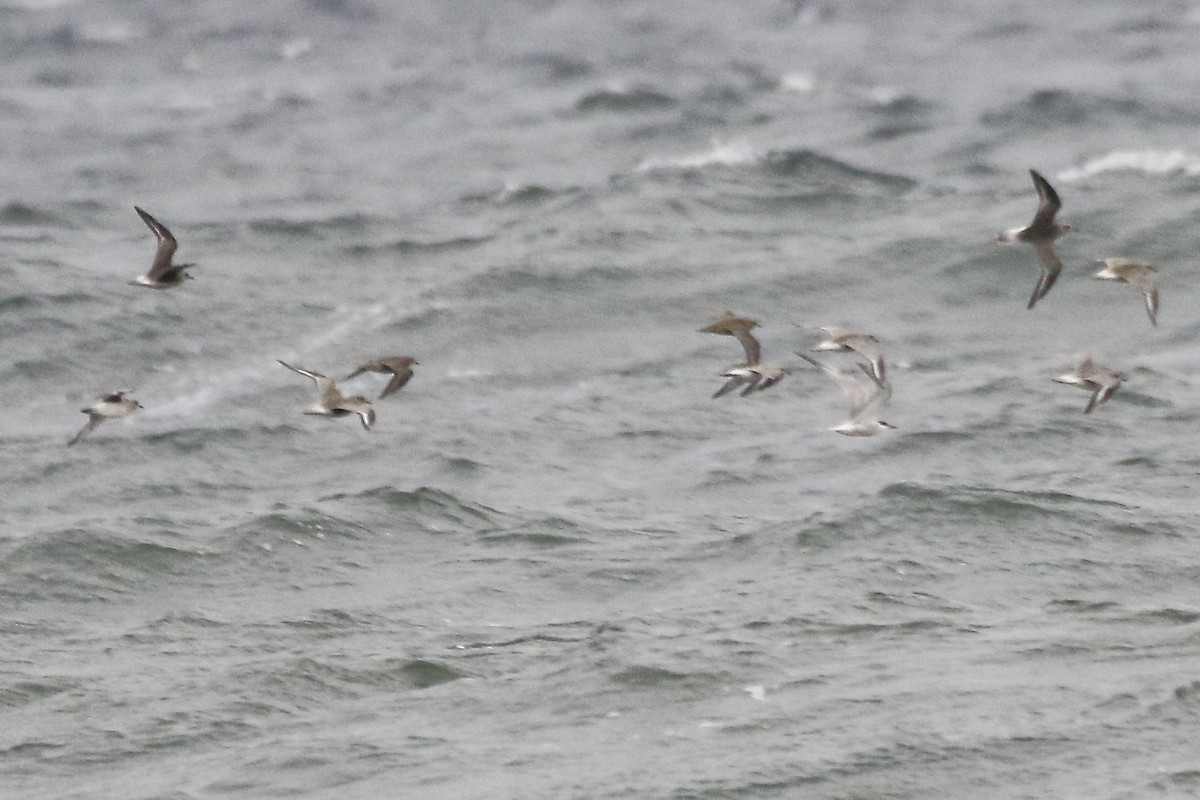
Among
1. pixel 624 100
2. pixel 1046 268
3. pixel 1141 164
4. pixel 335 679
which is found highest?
pixel 1046 268

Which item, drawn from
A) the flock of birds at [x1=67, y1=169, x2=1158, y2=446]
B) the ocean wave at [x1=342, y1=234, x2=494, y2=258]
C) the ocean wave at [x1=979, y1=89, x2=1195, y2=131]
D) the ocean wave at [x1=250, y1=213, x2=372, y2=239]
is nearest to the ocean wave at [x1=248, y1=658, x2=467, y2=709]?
the flock of birds at [x1=67, y1=169, x2=1158, y2=446]

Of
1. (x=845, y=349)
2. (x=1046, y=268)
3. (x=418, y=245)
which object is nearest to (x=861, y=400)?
(x=845, y=349)

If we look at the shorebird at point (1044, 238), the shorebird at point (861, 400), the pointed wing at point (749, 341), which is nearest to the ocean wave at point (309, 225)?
the shorebird at point (861, 400)

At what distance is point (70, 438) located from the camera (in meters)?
28.4

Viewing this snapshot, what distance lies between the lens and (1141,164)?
39.2 metres

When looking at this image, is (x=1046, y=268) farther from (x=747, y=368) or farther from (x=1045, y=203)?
(x=747, y=368)

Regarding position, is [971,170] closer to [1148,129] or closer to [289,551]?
[1148,129]

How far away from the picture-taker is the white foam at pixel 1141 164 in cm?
3853

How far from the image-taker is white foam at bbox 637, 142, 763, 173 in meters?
41.6

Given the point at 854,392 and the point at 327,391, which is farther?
the point at 854,392

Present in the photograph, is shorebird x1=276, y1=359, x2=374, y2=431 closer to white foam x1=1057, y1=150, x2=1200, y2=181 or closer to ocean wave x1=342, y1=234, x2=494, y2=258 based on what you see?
ocean wave x1=342, y1=234, x2=494, y2=258

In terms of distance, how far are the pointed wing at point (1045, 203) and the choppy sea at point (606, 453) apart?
12.5 ft

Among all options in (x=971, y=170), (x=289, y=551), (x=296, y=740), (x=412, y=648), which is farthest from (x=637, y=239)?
(x=296, y=740)

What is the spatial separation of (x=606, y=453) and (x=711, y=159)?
608 inches
